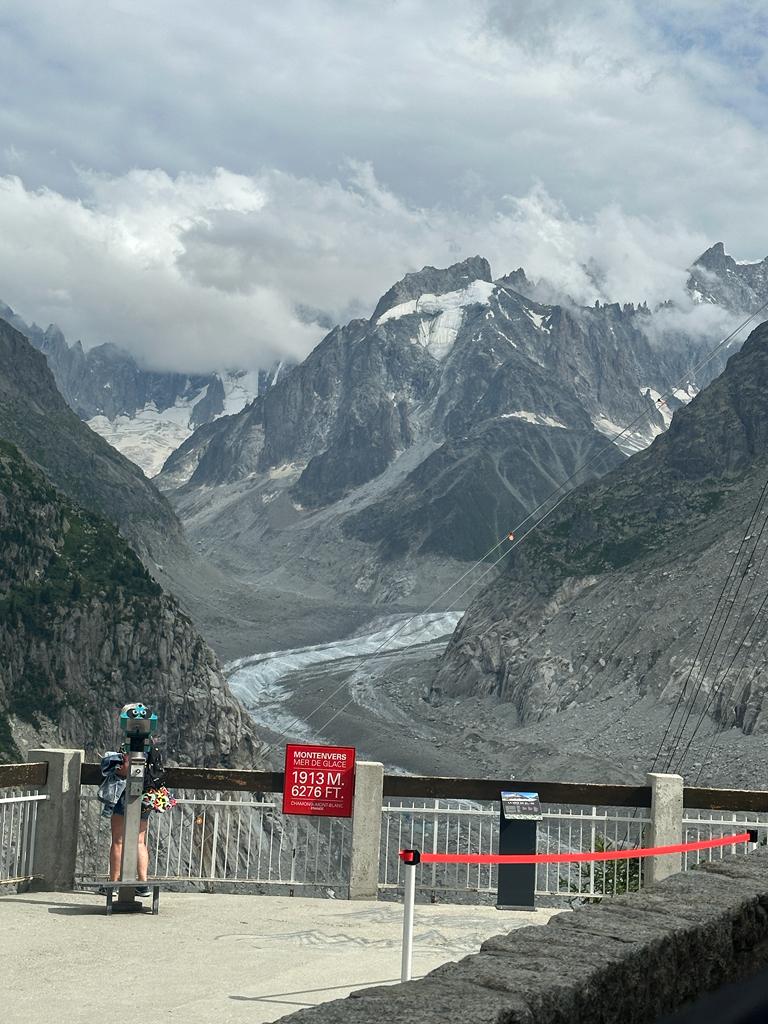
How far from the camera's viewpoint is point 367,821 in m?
15.2

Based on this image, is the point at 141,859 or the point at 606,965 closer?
the point at 606,965

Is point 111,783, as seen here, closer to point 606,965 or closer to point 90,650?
point 606,965

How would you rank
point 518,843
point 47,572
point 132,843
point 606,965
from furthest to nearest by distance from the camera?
point 47,572 → point 518,843 → point 132,843 → point 606,965

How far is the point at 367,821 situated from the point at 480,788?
1481mm

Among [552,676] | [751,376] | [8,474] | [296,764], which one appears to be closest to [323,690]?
[552,676]

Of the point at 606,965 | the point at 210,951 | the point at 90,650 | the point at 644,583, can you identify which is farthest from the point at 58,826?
the point at 644,583

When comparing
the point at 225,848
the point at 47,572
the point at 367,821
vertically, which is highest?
the point at 47,572

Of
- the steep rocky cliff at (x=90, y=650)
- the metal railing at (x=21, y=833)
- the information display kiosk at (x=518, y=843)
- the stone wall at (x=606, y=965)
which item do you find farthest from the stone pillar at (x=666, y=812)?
the steep rocky cliff at (x=90, y=650)

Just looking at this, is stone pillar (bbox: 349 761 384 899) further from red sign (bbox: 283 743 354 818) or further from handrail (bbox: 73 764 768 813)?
handrail (bbox: 73 764 768 813)

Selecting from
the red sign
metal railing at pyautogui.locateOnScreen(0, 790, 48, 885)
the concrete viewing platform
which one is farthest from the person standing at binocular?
the red sign

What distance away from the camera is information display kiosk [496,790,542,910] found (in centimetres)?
1445

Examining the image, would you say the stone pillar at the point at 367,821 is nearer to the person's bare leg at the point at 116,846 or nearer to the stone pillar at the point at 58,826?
the person's bare leg at the point at 116,846

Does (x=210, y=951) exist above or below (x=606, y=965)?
below

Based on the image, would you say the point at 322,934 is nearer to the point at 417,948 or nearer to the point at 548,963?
the point at 417,948
